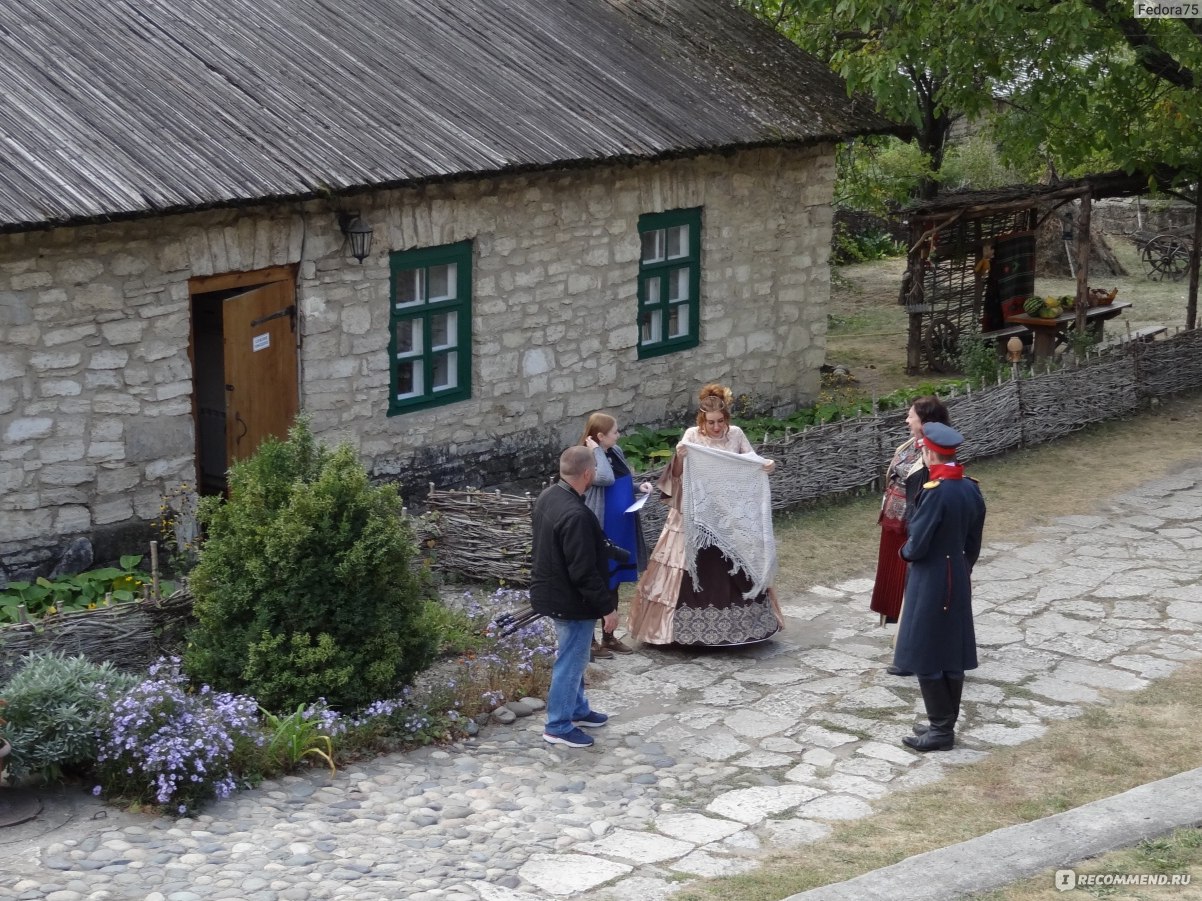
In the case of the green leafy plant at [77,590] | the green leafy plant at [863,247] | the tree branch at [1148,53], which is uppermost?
the tree branch at [1148,53]

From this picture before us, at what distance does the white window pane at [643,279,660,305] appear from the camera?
13047 mm

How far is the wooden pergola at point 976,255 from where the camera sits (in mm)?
15953

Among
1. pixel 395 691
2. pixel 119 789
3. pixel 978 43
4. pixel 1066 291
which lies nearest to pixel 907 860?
pixel 395 691

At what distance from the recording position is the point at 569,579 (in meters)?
7.34

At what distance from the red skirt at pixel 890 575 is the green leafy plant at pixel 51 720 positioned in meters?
4.15

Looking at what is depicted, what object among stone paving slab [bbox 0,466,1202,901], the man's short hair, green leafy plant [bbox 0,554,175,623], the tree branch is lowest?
stone paving slab [bbox 0,466,1202,901]

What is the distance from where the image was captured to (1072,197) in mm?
15789

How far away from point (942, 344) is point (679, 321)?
15.1 feet

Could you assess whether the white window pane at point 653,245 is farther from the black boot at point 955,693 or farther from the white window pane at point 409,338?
the black boot at point 955,693

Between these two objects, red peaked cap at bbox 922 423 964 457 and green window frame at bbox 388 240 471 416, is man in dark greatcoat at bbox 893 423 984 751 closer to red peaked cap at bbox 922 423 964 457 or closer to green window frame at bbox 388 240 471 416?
red peaked cap at bbox 922 423 964 457

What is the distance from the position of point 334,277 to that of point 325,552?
3751 millimetres

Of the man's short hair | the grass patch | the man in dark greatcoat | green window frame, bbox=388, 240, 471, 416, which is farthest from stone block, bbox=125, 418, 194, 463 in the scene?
the man in dark greatcoat

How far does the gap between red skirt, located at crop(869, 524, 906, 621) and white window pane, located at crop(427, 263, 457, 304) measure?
13.9 feet

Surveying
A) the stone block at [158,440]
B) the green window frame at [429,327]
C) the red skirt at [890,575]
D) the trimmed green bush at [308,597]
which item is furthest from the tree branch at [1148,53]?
the trimmed green bush at [308,597]
